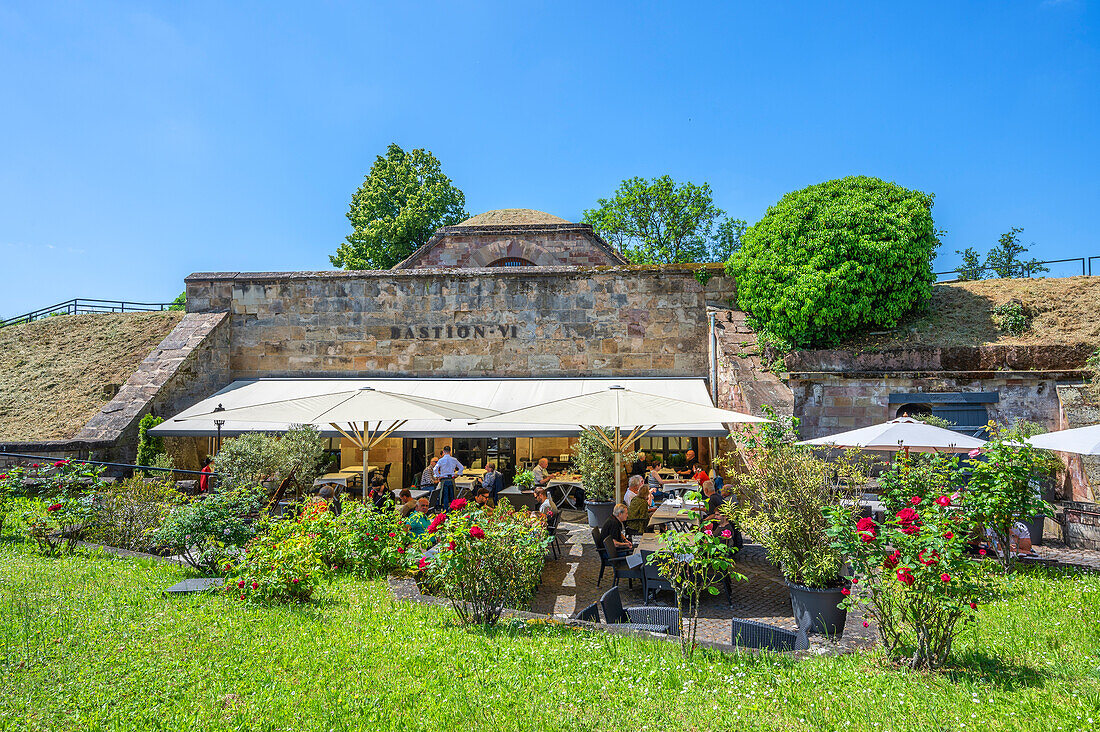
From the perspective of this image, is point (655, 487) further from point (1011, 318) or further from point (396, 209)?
point (396, 209)

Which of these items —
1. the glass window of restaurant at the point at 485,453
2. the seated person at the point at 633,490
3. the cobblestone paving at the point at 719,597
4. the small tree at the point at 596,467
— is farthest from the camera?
the glass window of restaurant at the point at 485,453

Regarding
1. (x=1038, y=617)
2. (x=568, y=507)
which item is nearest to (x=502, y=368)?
(x=568, y=507)

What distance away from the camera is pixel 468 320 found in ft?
49.9

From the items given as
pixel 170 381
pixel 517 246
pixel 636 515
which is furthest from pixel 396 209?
pixel 636 515

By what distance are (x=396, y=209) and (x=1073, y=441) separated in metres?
32.3

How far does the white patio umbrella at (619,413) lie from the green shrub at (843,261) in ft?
Answer: 16.0

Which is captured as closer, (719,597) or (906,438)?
(719,597)

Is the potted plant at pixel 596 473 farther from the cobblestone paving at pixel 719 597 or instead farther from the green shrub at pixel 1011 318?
the green shrub at pixel 1011 318

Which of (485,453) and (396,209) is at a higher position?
(396,209)

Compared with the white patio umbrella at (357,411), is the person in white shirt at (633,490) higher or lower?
lower

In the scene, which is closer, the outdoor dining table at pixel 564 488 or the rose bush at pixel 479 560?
the rose bush at pixel 479 560

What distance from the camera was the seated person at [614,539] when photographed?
7031mm

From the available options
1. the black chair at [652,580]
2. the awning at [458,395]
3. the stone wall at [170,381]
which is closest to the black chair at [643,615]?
the black chair at [652,580]

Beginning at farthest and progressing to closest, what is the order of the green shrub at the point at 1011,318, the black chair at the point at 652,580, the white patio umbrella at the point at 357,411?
the green shrub at the point at 1011,318
the white patio umbrella at the point at 357,411
the black chair at the point at 652,580
